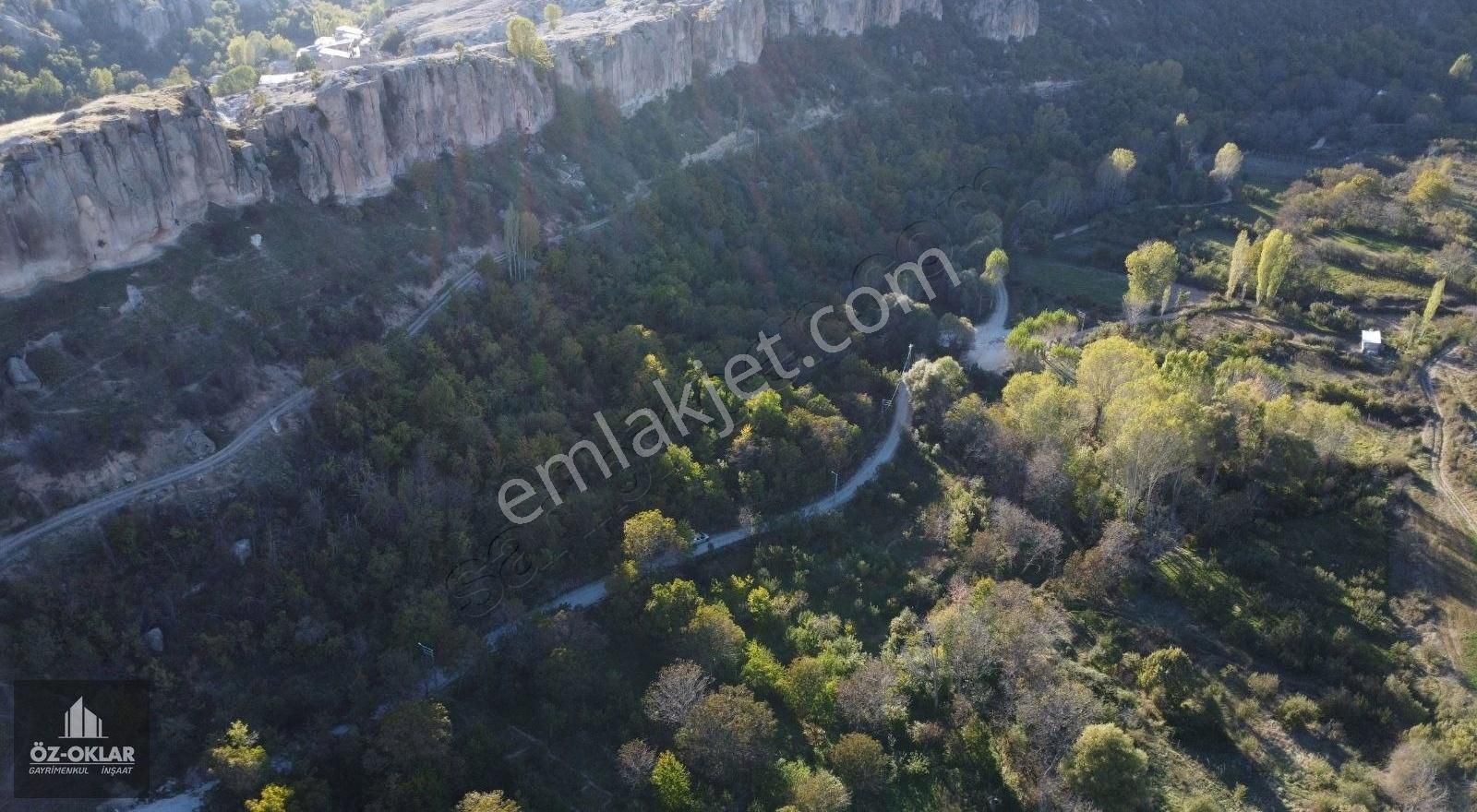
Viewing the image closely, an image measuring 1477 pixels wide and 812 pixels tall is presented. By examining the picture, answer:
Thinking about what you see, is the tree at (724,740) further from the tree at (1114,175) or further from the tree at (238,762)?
the tree at (1114,175)

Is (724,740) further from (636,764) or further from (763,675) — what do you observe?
(763,675)

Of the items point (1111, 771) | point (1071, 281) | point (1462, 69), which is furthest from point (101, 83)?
point (1462, 69)

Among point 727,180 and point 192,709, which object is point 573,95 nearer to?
point 727,180

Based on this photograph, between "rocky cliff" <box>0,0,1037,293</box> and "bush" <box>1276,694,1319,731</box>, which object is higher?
"rocky cliff" <box>0,0,1037,293</box>

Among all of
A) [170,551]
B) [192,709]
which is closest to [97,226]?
[170,551]

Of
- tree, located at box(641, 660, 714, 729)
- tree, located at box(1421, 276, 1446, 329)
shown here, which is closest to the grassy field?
tree, located at box(1421, 276, 1446, 329)

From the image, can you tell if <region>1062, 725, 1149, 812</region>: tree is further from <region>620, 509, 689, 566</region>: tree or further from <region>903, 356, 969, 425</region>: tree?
<region>903, 356, 969, 425</region>: tree
